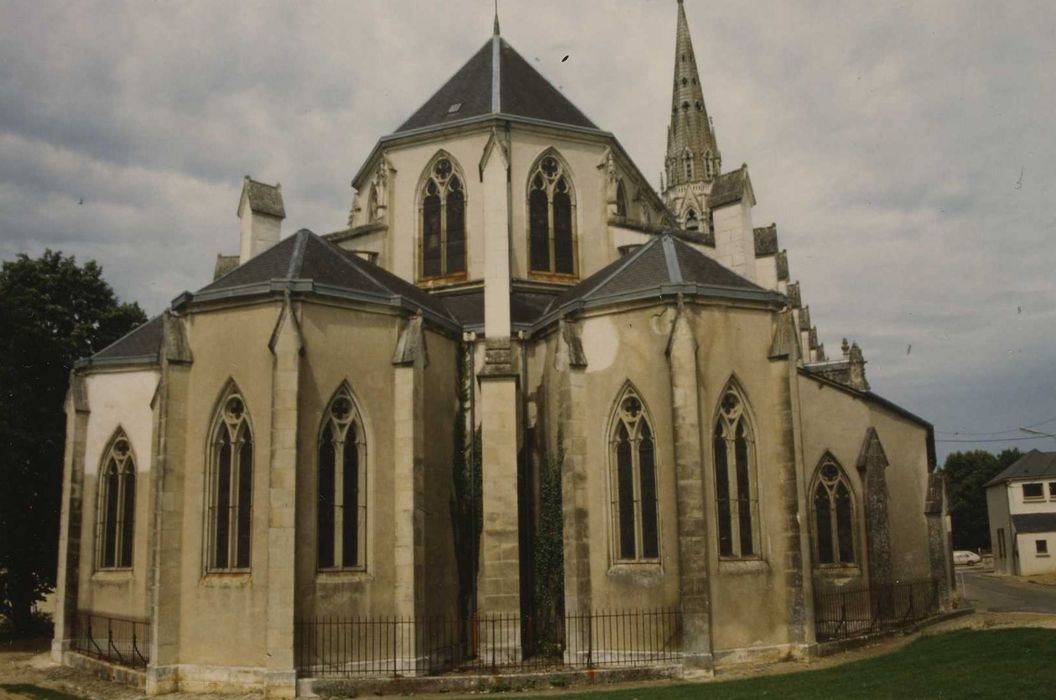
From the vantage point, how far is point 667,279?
20.2 metres

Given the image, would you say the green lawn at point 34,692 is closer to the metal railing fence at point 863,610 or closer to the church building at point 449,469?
the church building at point 449,469

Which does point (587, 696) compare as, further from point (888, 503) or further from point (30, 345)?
point (30, 345)

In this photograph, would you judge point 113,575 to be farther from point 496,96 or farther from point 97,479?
point 496,96

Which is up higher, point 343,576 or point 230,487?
point 230,487

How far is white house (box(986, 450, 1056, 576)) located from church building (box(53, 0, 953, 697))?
37252 mm

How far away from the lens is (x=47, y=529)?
27469mm

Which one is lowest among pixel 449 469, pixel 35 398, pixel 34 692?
pixel 34 692

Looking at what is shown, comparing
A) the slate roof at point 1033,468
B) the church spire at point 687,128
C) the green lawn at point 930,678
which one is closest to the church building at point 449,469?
the green lawn at point 930,678

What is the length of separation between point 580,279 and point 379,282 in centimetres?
756

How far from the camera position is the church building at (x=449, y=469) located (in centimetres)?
1814

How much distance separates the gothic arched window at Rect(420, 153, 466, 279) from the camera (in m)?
26.8

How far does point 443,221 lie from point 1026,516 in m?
46.4

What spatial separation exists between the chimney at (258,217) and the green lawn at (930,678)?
14.3m

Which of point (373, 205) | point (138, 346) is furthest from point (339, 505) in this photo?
point (373, 205)
